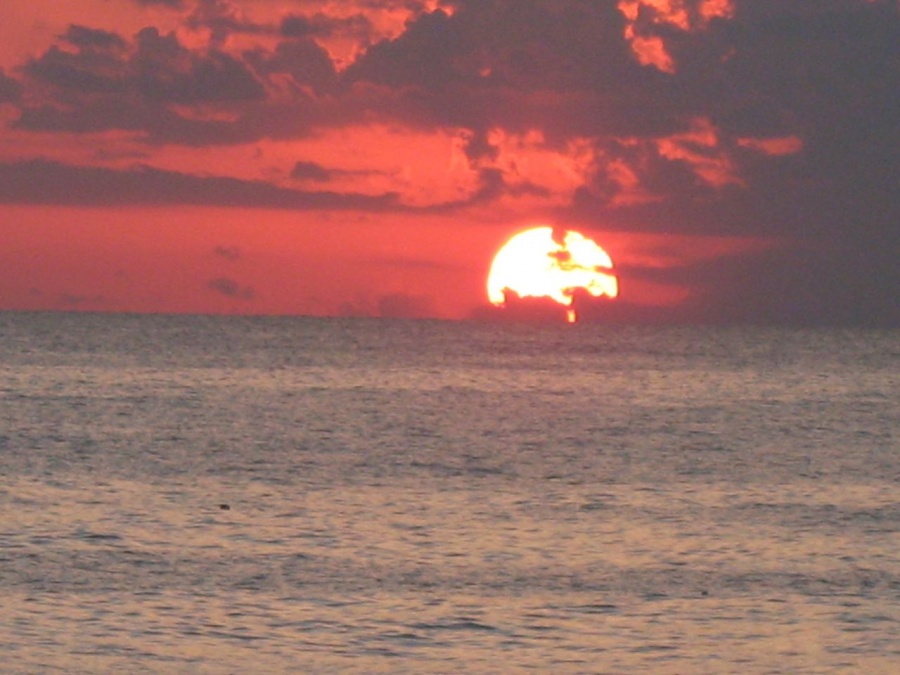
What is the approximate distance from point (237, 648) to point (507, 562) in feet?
29.2

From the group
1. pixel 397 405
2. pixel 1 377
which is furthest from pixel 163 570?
pixel 1 377

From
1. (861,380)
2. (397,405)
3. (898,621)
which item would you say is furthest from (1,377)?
(898,621)

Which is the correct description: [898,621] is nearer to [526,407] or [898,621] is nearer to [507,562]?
[507,562]

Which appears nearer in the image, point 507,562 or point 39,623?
point 39,623

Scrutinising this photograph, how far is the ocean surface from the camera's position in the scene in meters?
25.0

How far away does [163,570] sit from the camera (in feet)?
102

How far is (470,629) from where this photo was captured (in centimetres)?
2605

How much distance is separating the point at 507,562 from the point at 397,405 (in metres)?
60.0

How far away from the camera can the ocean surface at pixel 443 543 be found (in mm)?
24984

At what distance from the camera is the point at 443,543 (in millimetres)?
34875

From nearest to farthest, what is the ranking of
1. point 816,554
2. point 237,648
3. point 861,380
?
point 237,648, point 816,554, point 861,380

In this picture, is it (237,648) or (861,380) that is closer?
(237,648)

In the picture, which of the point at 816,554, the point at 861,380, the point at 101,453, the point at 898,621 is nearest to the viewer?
the point at 898,621

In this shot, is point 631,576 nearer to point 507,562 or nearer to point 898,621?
point 507,562
